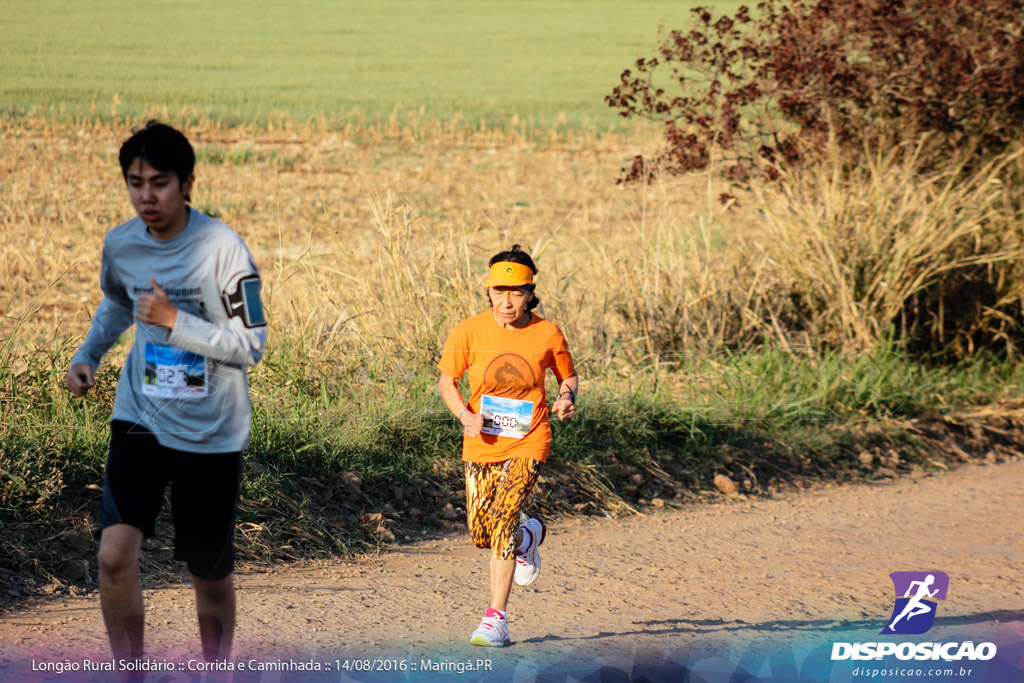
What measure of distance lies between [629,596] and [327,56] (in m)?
33.2

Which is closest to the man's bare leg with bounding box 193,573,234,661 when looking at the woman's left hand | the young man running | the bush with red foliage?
the young man running

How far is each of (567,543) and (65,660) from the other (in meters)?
2.74

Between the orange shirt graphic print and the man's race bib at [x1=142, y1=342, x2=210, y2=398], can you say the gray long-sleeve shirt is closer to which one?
the man's race bib at [x1=142, y1=342, x2=210, y2=398]

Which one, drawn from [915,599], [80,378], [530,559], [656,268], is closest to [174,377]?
[80,378]

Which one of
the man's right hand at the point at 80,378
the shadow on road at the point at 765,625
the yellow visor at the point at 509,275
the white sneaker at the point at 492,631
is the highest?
the yellow visor at the point at 509,275

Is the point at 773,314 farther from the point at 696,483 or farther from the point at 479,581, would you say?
the point at 479,581

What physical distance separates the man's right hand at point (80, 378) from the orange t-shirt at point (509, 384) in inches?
56.6

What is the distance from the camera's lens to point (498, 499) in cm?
420

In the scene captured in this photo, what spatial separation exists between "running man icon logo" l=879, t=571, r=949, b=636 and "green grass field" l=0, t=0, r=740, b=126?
11.2 metres

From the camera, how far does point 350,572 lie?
5199mm

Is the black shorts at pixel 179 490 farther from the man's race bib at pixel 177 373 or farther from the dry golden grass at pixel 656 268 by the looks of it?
the dry golden grass at pixel 656 268

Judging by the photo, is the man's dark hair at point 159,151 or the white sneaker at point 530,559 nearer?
the man's dark hair at point 159,151

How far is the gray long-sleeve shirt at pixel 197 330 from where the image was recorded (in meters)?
3.15

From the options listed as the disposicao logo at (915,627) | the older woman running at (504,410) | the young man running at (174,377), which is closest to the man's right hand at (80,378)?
the young man running at (174,377)
